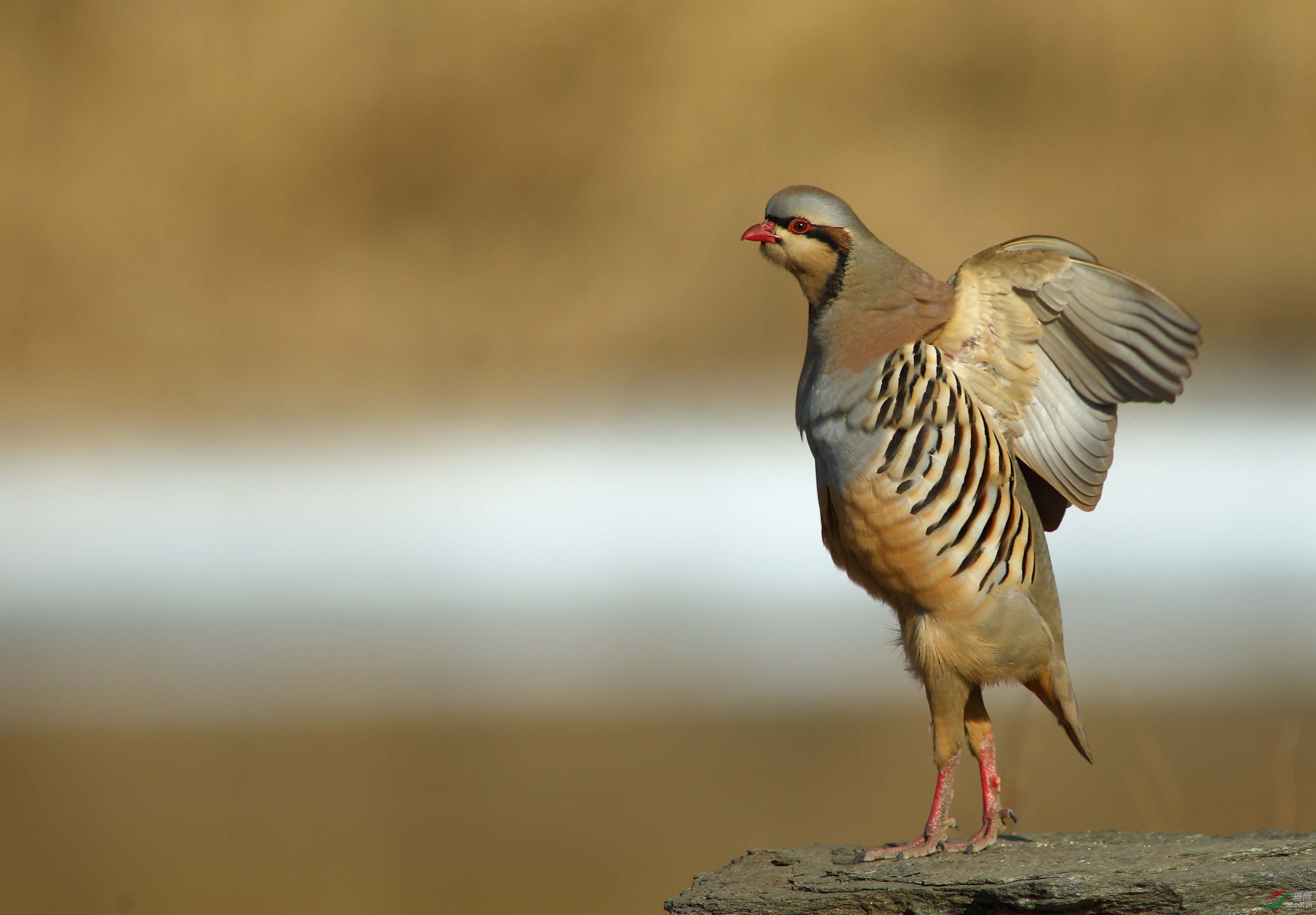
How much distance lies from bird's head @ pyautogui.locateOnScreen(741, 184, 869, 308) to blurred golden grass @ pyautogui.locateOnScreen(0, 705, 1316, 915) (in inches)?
46.1

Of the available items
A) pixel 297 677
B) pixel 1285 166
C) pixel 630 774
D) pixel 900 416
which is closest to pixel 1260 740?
pixel 630 774

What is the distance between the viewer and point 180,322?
718cm

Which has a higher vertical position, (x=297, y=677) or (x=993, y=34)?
(x=993, y=34)

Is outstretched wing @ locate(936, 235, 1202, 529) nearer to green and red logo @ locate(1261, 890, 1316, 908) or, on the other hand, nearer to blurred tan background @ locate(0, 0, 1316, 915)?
green and red logo @ locate(1261, 890, 1316, 908)

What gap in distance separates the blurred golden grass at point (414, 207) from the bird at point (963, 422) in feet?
14.9

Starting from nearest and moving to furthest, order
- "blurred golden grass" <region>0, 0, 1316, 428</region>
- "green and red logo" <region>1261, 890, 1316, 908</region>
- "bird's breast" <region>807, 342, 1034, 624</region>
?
"green and red logo" <region>1261, 890, 1316, 908</region>, "bird's breast" <region>807, 342, 1034, 624</region>, "blurred golden grass" <region>0, 0, 1316, 428</region>

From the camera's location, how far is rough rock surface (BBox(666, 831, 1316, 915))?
1971mm

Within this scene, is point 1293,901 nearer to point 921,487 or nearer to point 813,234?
point 921,487

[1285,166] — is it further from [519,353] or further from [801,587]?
[519,353]

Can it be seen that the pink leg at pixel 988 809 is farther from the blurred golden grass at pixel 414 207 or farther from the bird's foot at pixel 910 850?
the blurred golden grass at pixel 414 207

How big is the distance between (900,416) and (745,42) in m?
5.15

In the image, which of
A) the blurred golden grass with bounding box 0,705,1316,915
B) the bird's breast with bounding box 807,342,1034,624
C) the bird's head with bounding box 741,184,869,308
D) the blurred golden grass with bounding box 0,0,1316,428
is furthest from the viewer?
the blurred golden grass with bounding box 0,0,1316,428

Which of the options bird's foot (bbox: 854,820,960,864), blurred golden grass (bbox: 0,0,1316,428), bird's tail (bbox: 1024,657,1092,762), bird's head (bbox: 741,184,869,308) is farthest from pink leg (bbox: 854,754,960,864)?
blurred golden grass (bbox: 0,0,1316,428)

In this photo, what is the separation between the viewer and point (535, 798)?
13.3 ft
